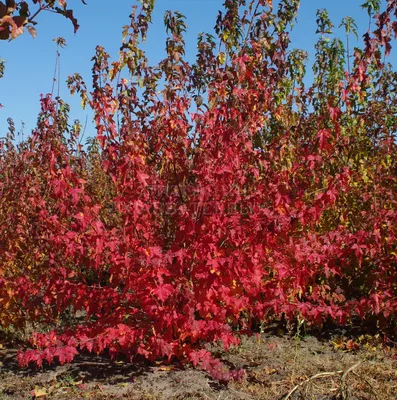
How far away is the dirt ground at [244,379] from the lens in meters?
4.07

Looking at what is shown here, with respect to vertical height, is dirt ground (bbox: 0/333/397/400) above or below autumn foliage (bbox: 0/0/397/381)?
below

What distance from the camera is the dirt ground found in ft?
13.4

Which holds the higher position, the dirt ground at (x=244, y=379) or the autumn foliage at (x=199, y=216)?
the autumn foliage at (x=199, y=216)

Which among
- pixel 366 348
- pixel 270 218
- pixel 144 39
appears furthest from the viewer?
pixel 366 348

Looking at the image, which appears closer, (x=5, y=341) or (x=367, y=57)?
(x=367, y=57)

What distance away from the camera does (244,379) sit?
433cm

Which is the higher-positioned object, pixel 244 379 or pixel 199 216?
pixel 199 216

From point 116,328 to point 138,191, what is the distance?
109cm

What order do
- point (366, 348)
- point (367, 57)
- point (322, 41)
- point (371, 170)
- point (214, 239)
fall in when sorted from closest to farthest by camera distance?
point (214, 239)
point (367, 57)
point (366, 348)
point (371, 170)
point (322, 41)

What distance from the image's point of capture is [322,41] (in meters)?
7.57

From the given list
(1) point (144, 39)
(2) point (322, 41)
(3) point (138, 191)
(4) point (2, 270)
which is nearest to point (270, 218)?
(3) point (138, 191)

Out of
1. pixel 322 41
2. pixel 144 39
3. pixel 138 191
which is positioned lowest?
pixel 138 191

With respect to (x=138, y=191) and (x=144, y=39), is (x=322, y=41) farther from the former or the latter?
(x=138, y=191)

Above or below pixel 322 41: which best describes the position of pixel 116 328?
below
